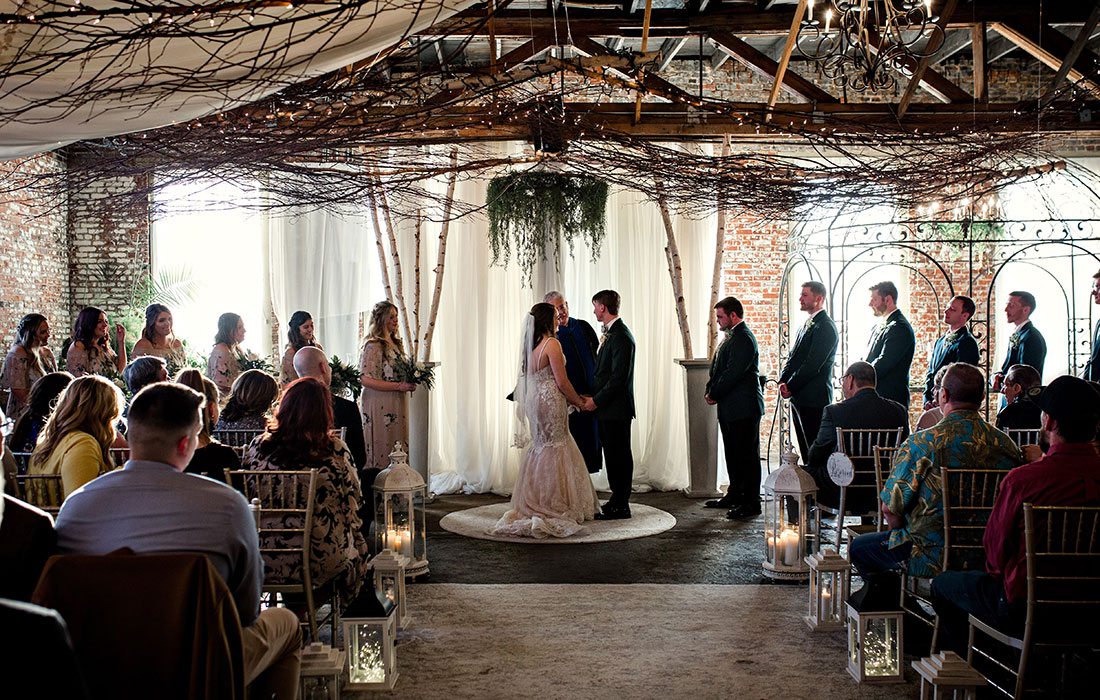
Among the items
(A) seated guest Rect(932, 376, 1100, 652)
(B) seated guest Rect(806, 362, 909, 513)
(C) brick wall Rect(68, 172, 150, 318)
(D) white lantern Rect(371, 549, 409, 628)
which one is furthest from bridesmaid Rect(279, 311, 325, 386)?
(A) seated guest Rect(932, 376, 1100, 652)

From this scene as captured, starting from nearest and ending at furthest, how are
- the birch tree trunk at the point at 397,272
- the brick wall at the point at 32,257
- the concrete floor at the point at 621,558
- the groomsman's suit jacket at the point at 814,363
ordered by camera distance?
the concrete floor at the point at 621,558
the groomsman's suit jacket at the point at 814,363
the brick wall at the point at 32,257
the birch tree trunk at the point at 397,272

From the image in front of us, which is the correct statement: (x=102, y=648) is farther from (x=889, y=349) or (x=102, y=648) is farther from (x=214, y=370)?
(x=889, y=349)

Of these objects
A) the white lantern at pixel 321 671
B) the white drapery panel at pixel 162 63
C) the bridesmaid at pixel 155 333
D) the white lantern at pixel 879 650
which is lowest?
the white lantern at pixel 879 650

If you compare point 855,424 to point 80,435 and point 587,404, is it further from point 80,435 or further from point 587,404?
point 80,435

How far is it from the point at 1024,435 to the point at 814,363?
8.51 ft

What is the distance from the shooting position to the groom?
27.7 feet

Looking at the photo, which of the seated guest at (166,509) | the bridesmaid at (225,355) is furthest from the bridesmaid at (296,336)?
the seated guest at (166,509)

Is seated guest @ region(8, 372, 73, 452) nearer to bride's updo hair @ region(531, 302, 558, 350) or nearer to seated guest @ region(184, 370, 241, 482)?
seated guest @ region(184, 370, 241, 482)

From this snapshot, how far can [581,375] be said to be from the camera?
29.4ft

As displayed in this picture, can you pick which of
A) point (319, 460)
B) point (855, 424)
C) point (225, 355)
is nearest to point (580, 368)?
point (225, 355)

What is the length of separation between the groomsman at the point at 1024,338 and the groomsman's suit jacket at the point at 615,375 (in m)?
3.01

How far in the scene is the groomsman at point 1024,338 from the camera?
28.5ft

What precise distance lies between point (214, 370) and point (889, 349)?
205 inches

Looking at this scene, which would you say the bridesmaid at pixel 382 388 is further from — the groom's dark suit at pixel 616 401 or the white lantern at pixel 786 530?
the white lantern at pixel 786 530
